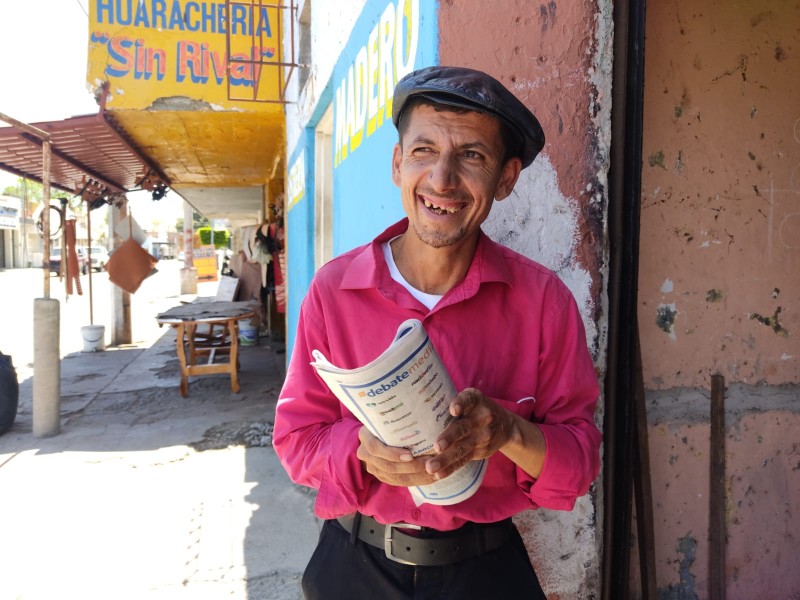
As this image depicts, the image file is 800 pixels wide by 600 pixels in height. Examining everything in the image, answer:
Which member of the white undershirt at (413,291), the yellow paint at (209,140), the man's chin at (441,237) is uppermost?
the yellow paint at (209,140)

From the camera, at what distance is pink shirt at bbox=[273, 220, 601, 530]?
1.27 meters

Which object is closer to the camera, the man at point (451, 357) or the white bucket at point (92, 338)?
the man at point (451, 357)

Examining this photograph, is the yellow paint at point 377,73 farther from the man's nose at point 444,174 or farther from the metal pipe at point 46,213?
the metal pipe at point 46,213

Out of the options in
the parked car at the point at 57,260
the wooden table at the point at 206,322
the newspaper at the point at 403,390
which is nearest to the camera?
the newspaper at the point at 403,390

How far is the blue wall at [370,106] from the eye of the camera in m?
2.09

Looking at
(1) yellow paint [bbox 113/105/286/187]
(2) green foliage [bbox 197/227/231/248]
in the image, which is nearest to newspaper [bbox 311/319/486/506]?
(1) yellow paint [bbox 113/105/286/187]

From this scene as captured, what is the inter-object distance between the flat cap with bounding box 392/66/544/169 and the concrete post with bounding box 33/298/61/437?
5.56 meters

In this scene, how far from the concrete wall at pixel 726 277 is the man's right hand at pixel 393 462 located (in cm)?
122

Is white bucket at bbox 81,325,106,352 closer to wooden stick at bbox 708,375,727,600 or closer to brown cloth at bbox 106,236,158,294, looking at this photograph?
brown cloth at bbox 106,236,158,294

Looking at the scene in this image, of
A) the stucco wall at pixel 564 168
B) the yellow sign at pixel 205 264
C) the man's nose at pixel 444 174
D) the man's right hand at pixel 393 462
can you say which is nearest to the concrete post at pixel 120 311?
the stucco wall at pixel 564 168

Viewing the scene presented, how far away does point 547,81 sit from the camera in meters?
1.67

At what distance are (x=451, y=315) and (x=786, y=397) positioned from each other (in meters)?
1.55

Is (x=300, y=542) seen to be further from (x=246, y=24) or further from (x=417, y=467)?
(x=246, y=24)

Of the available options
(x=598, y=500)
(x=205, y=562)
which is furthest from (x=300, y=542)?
(x=598, y=500)
